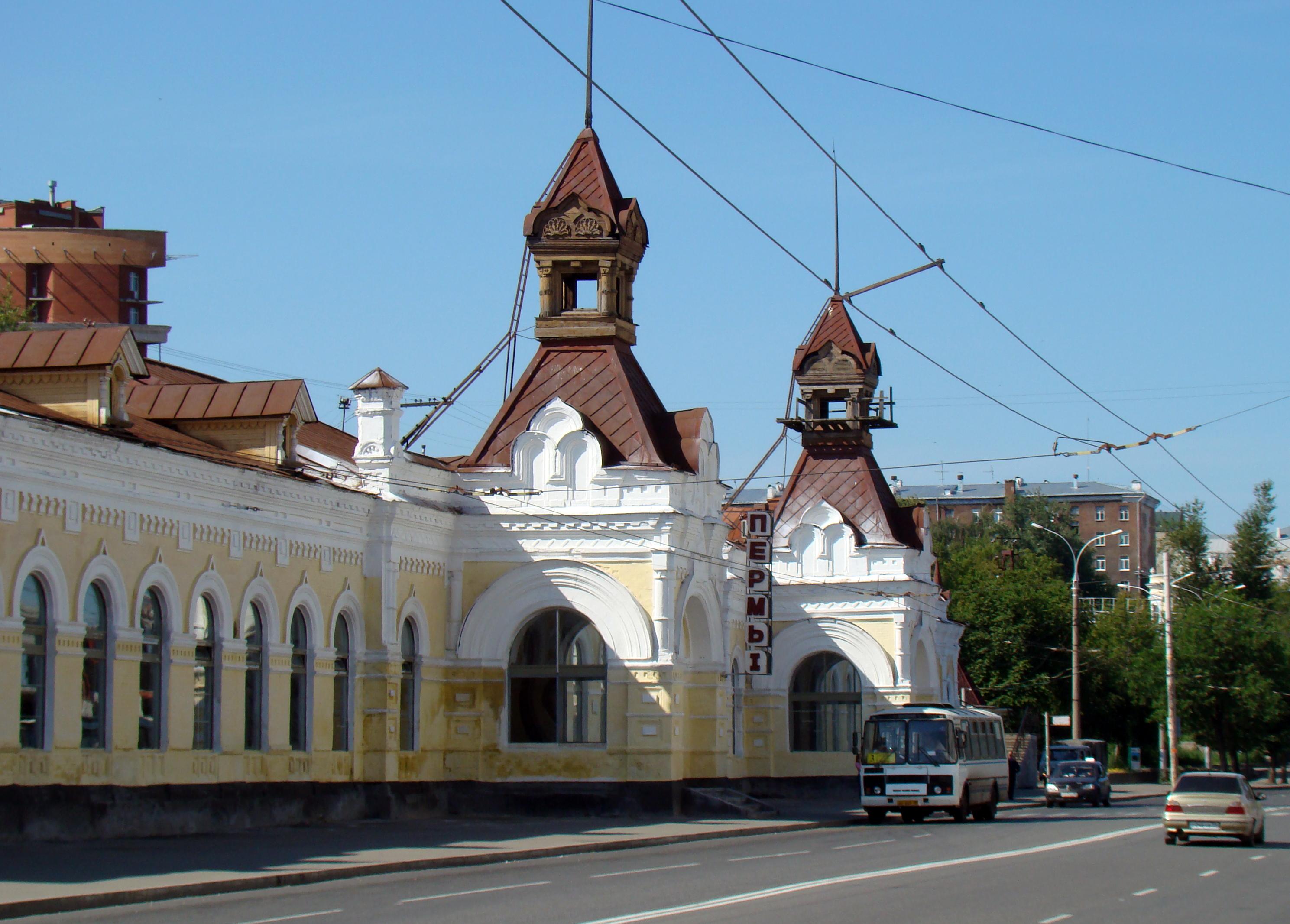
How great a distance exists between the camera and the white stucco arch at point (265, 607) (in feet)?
88.4

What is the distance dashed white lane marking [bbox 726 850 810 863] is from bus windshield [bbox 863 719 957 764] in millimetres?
9896

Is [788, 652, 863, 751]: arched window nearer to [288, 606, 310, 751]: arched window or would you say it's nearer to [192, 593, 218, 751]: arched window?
[288, 606, 310, 751]: arched window

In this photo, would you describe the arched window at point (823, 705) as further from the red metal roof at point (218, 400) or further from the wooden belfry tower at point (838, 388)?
the red metal roof at point (218, 400)

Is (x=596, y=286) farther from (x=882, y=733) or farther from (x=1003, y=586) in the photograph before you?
(x=1003, y=586)

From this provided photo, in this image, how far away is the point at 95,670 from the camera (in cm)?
2366

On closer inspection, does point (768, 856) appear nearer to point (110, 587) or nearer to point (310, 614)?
point (110, 587)

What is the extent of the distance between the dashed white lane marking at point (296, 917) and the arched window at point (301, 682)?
1376cm

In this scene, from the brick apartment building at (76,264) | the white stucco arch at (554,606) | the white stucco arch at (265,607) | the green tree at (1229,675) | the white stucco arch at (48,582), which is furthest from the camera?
the green tree at (1229,675)

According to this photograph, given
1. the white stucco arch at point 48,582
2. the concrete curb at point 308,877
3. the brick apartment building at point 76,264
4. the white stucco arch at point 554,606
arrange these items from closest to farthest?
1. the concrete curb at point 308,877
2. the white stucco arch at point 48,582
3. the white stucco arch at point 554,606
4. the brick apartment building at point 76,264

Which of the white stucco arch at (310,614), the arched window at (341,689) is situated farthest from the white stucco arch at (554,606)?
the white stucco arch at (310,614)

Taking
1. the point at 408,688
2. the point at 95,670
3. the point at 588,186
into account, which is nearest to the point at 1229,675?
the point at 588,186

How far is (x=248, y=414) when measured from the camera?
2872cm

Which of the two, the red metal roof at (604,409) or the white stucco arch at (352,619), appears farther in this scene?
the red metal roof at (604,409)

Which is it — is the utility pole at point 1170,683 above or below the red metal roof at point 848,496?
below
